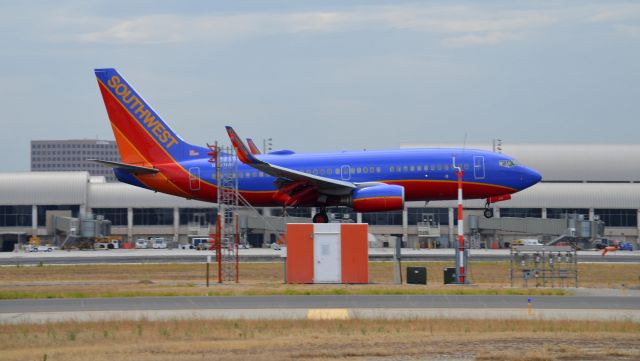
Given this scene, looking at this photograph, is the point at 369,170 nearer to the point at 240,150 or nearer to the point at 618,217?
the point at 240,150

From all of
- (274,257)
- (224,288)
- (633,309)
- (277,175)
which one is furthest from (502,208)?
(633,309)

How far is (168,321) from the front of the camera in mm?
30469

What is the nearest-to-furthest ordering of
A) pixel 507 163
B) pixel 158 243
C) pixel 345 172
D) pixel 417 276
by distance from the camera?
1. pixel 417 276
2. pixel 507 163
3. pixel 345 172
4. pixel 158 243

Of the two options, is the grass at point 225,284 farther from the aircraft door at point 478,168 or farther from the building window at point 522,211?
the building window at point 522,211

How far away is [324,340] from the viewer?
26109 millimetres

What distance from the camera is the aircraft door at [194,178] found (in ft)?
218

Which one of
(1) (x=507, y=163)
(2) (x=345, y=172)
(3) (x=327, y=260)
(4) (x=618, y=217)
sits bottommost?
(3) (x=327, y=260)

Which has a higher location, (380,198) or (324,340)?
(380,198)

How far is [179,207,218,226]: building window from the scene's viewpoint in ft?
370

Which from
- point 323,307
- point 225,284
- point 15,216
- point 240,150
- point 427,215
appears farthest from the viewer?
point 15,216

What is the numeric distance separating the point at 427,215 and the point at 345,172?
163 ft

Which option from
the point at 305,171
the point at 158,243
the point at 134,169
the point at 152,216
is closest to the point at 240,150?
the point at 305,171

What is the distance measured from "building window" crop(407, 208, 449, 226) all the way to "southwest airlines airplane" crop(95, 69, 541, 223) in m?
45.2

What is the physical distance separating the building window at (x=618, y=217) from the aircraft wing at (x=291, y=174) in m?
58.8
